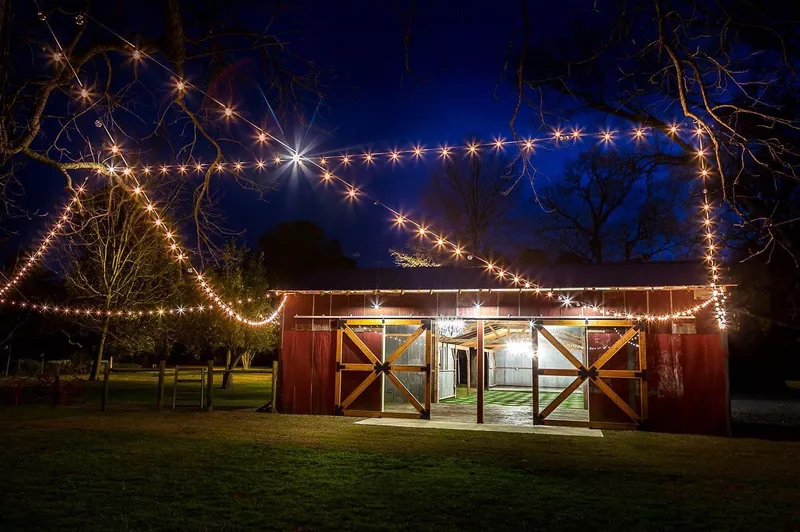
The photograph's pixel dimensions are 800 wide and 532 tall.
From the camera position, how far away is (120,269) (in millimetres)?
21719

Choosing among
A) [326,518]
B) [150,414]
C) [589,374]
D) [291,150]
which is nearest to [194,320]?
[150,414]

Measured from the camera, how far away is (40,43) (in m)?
5.82

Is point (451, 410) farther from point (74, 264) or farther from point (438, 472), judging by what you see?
point (74, 264)

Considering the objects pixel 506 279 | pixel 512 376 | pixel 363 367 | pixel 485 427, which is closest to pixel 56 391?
pixel 363 367

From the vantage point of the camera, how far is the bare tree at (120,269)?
21247 millimetres

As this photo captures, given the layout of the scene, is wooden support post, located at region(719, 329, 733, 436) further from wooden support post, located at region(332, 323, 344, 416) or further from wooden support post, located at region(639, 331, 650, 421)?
wooden support post, located at region(332, 323, 344, 416)

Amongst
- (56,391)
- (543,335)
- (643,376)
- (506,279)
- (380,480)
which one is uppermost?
(506,279)

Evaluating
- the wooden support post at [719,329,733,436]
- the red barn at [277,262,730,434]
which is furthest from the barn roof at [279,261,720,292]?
the wooden support post at [719,329,733,436]

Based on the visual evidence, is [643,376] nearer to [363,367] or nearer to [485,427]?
[485,427]

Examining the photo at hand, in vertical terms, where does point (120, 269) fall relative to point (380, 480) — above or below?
above

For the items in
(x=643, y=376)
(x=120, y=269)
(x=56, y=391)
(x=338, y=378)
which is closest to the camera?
(x=643, y=376)

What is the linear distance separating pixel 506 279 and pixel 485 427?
3.43 m

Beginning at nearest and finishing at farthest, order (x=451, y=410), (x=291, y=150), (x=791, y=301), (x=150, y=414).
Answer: (x=291, y=150), (x=150, y=414), (x=451, y=410), (x=791, y=301)

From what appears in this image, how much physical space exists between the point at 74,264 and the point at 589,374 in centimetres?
1997
